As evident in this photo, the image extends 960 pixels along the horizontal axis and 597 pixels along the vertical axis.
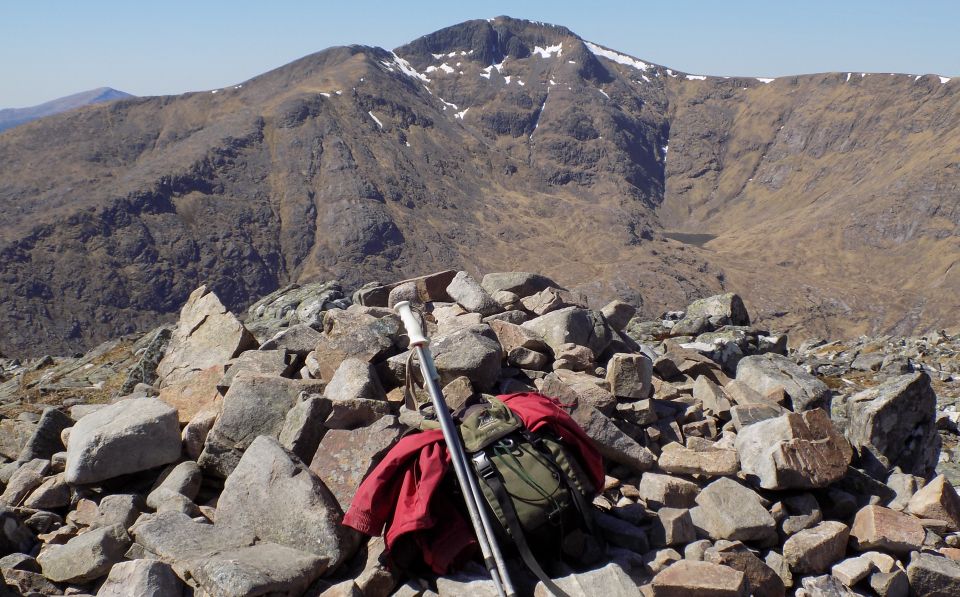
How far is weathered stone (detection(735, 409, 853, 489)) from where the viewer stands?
6137mm

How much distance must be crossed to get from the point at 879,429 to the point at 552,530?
4495 mm

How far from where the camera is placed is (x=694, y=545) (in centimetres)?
543

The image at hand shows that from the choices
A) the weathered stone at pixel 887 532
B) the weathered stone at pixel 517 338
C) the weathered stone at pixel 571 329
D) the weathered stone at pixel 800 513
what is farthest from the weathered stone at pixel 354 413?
the weathered stone at pixel 887 532

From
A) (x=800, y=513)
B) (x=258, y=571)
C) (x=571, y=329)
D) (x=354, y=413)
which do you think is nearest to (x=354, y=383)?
(x=354, y=413)

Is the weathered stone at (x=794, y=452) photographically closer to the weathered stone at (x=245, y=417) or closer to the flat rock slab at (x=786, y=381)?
the flat rock slab at (x=786, y=381)

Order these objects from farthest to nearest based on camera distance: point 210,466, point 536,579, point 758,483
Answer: point 210,466
point 758,483
point 536,579

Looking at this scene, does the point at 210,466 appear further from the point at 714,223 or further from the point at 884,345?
the point at 714,223

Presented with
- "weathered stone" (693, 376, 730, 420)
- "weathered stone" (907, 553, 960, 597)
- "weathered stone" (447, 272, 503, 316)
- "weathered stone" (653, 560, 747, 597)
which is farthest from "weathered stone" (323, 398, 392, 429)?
A: "weathered stone" (907, 553, 960, 597)

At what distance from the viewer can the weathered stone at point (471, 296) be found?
33.3 ft

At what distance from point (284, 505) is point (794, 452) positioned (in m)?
4.37

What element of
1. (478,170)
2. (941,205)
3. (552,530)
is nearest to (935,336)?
(552,530)

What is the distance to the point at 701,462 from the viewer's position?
6527 mm

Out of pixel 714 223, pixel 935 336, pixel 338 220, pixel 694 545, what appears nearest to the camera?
pixel 694 545

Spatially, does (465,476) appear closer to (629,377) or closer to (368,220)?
(629,377)
